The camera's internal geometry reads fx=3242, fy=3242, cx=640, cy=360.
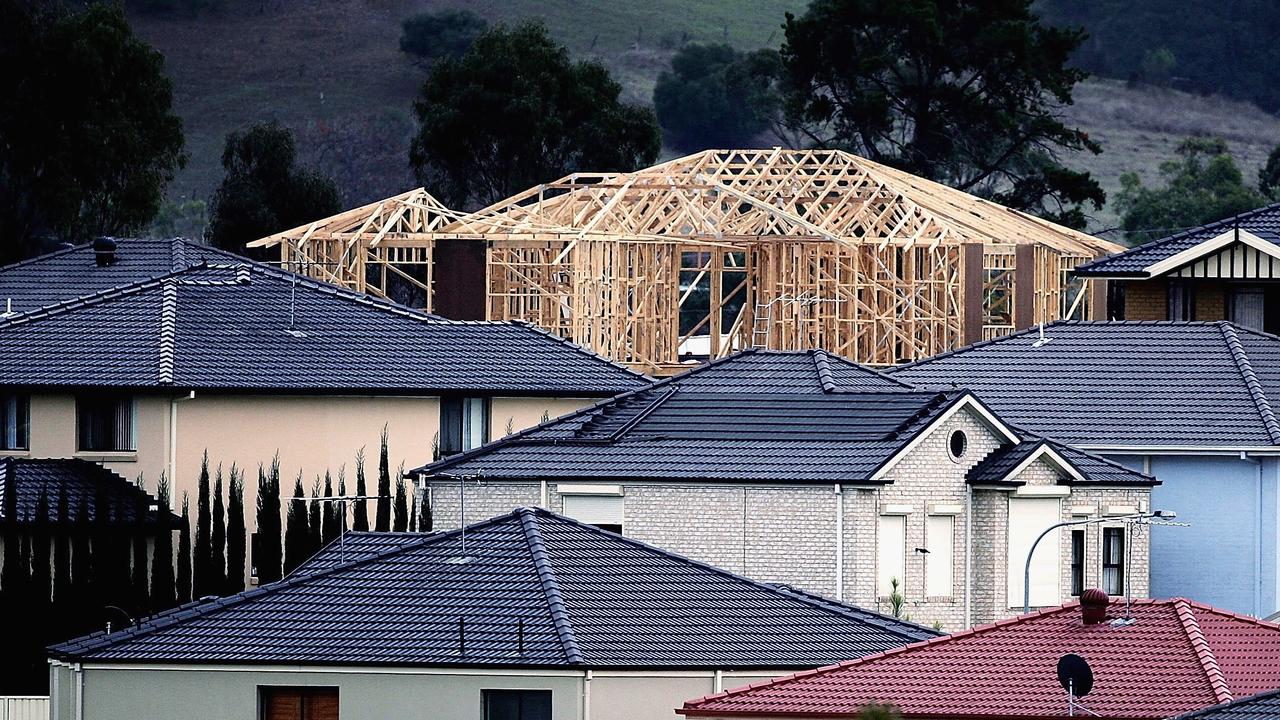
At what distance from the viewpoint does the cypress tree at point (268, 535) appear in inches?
2025

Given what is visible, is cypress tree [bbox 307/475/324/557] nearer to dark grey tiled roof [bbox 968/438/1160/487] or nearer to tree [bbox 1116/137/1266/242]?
dark grey tiled roof [bbox 968/438/1160/487]

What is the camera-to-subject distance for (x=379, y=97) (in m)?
190

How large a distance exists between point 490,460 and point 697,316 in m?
95.7

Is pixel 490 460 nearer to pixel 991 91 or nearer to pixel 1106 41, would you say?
pixel 991 91

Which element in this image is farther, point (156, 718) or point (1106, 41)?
point (1106, 41)

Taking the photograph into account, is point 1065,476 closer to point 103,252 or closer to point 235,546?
point 235,546

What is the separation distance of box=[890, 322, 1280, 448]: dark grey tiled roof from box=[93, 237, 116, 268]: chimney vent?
61.3 feet

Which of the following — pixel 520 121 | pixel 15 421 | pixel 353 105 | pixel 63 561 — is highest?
pixel 353 105

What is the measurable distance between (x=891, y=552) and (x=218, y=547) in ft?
40.3

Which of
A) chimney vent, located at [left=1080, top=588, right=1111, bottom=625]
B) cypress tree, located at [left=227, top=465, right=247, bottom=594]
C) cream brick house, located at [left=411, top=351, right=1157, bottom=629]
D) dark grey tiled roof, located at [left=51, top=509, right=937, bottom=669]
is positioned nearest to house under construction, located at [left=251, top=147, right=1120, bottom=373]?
cypress tree, located at [left=227, top=465, right=247, bottom=594]

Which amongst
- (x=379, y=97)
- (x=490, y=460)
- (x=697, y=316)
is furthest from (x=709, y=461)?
(x=379, y=97)

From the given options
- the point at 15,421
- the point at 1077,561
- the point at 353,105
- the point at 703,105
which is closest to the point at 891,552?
the point at 1077,561

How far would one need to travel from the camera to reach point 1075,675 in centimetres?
3147

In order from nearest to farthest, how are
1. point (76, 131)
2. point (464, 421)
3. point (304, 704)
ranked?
point (304, 704) → point (464, 421) → point (76, 131)
